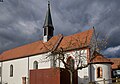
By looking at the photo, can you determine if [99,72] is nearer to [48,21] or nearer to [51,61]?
[51,61]

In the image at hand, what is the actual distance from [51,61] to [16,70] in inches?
579

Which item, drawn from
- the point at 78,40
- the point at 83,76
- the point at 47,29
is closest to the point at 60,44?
the point at 78,40

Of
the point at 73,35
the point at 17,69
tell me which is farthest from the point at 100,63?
the point at 17,69

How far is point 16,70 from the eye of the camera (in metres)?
51.7

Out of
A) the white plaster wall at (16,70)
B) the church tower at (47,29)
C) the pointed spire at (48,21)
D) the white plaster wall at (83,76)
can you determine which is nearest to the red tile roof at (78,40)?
the white plaster wall at (83,76)

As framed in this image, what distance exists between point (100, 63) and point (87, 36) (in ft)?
19.9

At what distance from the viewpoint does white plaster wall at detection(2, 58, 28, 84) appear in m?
48.7

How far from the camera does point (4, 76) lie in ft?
186

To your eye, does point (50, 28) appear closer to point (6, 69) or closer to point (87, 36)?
point (87, 36)

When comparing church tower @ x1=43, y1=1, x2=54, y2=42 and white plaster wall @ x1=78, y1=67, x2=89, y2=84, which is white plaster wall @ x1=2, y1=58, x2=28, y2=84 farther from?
white plaster wall @ x1=78, y1=67, x2=89, y2=84

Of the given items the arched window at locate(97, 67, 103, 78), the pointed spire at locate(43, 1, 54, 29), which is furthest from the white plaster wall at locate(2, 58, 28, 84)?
the arched window at locate(97, 67, 103, 78)

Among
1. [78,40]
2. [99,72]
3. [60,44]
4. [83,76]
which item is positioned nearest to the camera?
[99,72]

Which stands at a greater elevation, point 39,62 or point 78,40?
point 78,40

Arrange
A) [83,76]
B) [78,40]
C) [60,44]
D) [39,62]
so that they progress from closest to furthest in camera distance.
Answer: [83,76], [78,40], [60,44], [39,62]
